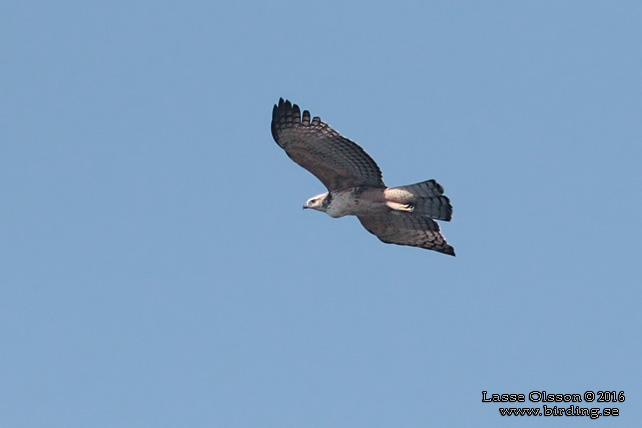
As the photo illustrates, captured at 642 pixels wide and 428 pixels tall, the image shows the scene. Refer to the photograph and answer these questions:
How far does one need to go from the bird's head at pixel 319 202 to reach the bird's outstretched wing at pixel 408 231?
0.79m

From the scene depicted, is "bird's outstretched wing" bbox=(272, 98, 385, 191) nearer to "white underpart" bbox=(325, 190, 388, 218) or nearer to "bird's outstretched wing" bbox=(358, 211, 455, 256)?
"white underpart" bbox=(325, 190, 388, 218)

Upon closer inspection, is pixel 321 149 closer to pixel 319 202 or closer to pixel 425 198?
pixel 319 202

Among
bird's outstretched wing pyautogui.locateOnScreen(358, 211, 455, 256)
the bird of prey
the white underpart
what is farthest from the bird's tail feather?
bird's outstretched wing pyautogui.locateOnScreen(358, 211, 455, 256)

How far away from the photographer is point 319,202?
1567 cm

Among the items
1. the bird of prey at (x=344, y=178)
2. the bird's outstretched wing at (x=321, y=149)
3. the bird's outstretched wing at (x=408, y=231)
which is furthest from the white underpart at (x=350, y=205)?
the bird's outstretched wing at (x=408, y=231)

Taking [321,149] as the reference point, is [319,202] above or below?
below

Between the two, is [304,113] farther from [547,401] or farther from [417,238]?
[547,401]

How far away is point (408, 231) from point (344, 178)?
160cm

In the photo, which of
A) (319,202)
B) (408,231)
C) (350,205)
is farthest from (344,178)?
(408,231)

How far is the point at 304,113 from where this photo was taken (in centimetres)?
1495

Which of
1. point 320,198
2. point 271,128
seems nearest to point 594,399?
point 320,198

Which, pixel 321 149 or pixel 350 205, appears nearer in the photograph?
pixel 321 149

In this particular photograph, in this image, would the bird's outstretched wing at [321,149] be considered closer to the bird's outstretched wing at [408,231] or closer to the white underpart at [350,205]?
the white underpart at [350,205]

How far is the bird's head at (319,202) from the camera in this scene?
1562cm
